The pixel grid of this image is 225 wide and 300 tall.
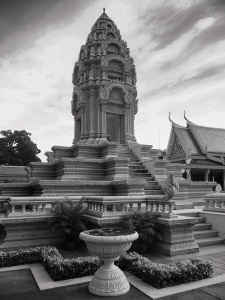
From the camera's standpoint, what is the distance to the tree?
42.0 meters

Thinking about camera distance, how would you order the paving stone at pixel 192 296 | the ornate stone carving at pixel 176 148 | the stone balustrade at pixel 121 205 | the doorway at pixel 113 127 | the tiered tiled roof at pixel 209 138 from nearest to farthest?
the paving stone at pixel 192 296
the stone balustrade at pixel 121 205
the doorway at pixel 113 127
the ornate stone carving at pixel 176 148
the tiered tiled roof at pixel 209 138

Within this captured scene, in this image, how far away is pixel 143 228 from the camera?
27.7ft

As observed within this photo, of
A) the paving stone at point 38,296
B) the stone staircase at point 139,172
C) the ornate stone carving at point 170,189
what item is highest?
the stone staircase at point 139,172

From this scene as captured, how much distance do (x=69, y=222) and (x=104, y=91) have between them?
10.6m

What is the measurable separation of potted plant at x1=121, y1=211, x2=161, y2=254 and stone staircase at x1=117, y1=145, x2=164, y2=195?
5.37 m

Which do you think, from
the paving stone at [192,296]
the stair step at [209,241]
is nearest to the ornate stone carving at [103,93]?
the stair step at [209,241]

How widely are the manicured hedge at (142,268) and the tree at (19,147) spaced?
3680cm

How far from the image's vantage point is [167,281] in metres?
5.86

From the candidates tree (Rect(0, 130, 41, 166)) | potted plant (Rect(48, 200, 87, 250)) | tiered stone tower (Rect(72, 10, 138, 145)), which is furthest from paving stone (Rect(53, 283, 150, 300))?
tree (Rect(0, 130, 41, 166))

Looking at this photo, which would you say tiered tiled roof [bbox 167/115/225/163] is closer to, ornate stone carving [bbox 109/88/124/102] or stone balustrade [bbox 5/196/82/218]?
ornate stone carving [bbox 109/88/124/102]

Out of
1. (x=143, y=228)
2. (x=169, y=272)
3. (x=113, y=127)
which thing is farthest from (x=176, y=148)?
(x=169, y=272)

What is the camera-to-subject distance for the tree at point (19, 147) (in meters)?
42.0

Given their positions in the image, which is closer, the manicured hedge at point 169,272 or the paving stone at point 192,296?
the paving stone at point 192,296

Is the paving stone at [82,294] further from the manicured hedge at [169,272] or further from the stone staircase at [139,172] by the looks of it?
the stone staircase at [139,172]
